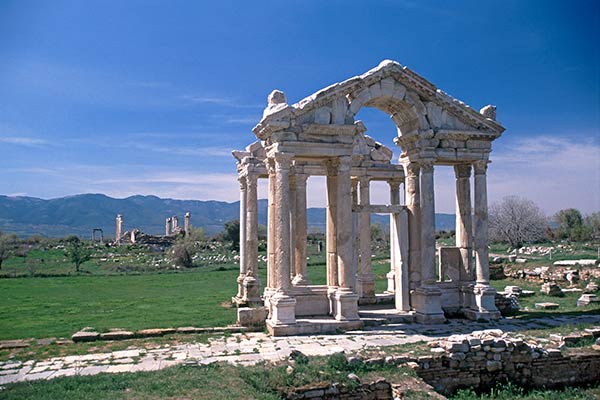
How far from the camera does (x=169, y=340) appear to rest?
46.2 feet

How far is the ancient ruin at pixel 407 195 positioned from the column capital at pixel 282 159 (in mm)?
31

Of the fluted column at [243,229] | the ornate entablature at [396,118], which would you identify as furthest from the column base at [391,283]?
the fluted column at [243,229]

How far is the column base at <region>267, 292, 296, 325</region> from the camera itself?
1475 cm

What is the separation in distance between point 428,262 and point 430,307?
1465 millimetres

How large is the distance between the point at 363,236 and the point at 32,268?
2886cm

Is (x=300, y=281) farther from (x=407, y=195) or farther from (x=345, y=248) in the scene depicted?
(x=407, y=195)

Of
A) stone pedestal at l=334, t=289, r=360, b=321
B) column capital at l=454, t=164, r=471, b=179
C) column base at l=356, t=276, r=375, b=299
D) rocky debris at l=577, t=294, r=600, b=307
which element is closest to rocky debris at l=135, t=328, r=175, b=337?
stone pedestal at l=334, t=289, r=360, b=321

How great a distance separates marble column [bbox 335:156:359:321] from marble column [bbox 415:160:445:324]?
2385 mm

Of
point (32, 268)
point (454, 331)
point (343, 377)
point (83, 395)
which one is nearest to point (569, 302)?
point (454, 331)

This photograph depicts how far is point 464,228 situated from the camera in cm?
1798

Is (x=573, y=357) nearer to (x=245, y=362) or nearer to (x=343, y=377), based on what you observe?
(x=343, y=377)

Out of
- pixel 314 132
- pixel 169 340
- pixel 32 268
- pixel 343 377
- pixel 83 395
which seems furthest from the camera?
pixel 32 268

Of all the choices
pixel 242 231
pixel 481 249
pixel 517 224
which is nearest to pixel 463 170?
pixel 481 249

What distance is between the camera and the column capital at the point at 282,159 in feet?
50.2
